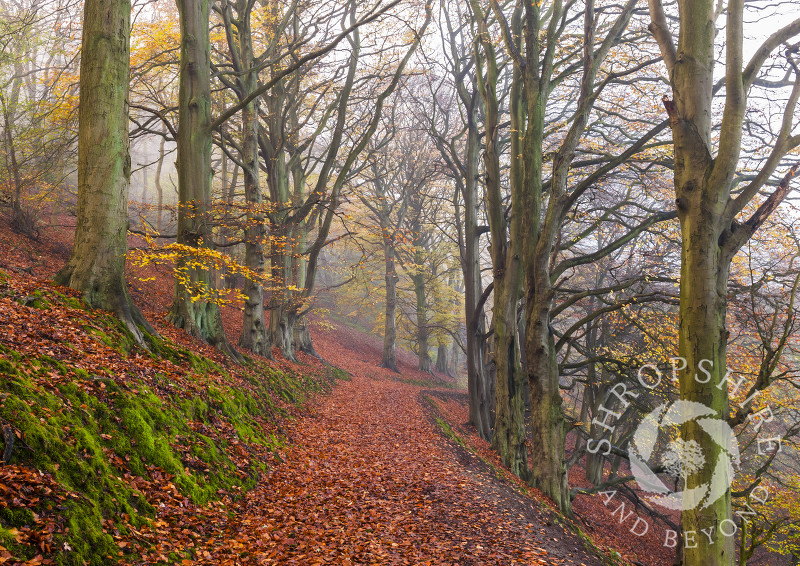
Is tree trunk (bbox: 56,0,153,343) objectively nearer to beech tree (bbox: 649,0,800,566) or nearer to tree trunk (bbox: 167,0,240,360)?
tree trunk (bbox: 167,0,240,360)

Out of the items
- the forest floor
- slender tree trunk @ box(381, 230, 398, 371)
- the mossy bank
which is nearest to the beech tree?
the forest floor

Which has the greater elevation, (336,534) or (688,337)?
(688,337)

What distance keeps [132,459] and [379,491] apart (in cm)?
313

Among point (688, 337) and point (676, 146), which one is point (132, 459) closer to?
point (688, 337)

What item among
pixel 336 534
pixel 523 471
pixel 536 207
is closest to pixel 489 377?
pixel 523 471

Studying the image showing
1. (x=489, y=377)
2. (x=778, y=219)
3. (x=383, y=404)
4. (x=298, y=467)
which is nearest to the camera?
(x=298, y=467)

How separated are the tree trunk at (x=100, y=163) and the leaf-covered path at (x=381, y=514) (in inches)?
120

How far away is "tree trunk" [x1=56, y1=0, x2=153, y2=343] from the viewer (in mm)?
6066

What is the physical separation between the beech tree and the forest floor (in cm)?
185

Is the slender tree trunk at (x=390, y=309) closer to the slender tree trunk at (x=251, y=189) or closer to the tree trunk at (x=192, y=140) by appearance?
the slender tree trunk at (x=251, y=189)

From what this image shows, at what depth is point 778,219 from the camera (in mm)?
9664

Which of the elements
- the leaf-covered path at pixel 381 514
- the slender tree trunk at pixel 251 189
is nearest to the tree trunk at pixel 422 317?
the slender tree trunk at pixel 251 189

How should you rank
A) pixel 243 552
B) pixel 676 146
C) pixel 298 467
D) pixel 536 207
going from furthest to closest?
pixel 536 207
pixel 298 467
pixel 676 146
pixel 243 552

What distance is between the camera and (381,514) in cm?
532
